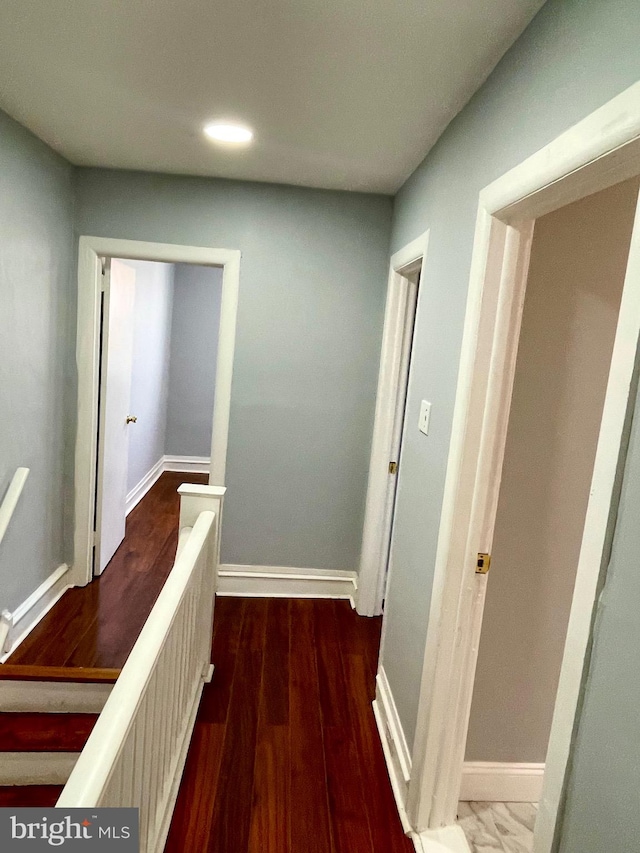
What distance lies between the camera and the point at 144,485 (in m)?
5.02

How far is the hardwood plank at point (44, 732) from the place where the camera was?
6.84 feet

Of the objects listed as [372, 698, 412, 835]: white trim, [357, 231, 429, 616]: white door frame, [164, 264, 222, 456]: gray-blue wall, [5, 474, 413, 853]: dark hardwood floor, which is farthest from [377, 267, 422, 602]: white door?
[164, 264, 222, 456]: gray-blue wall

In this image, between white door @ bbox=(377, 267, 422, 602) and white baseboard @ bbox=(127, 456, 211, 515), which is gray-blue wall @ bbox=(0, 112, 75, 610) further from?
white baseboard @ bbox=(127, 456, 211, 515)

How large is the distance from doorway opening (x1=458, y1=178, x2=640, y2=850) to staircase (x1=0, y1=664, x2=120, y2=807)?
1.46m

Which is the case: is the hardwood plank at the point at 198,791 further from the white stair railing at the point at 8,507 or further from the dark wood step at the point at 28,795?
the white stair railing at the point at 8,507

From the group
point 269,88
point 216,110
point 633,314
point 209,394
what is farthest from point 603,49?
point 209,394

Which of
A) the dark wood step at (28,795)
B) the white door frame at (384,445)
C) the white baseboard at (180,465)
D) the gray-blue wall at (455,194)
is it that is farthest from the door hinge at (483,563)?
the white baseboard at (180,465)

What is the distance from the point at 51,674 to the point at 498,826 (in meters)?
1.74

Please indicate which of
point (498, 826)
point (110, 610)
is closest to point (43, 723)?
point (110, 610)

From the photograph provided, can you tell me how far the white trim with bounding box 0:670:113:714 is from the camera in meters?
2.21

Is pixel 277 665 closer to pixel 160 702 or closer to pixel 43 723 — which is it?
pixel 43 723

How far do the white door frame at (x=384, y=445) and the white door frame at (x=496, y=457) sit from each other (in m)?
1.32

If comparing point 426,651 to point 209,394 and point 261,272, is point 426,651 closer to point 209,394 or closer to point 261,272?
point 261,272

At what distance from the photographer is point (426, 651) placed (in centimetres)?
172
